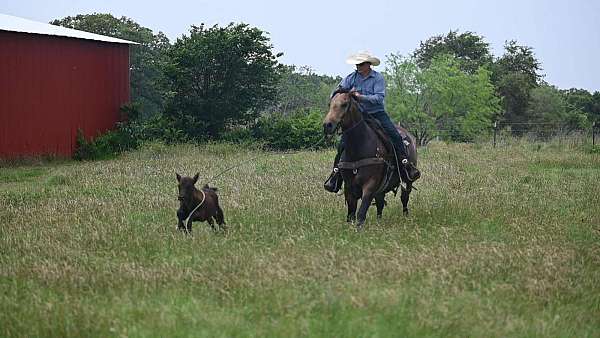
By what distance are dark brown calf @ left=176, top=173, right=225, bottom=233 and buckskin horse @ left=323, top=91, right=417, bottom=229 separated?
1963 millimetres

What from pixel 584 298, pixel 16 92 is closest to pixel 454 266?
pixel 584 298

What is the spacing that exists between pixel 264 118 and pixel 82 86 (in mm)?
8643

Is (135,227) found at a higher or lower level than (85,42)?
lower

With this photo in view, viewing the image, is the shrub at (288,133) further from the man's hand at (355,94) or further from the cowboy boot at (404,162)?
the man's hand at (355,94)

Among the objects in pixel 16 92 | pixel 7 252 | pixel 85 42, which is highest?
pixel 85 42

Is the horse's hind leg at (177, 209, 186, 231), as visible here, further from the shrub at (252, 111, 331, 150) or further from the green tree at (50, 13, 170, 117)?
the green tree at (50, 13, 170, 117)

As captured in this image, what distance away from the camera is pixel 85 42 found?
2625 centimetres

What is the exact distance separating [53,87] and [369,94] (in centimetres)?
1595

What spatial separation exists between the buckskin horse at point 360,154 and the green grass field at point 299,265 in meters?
0.50

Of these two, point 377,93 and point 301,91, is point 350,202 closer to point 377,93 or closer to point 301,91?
point 377,93

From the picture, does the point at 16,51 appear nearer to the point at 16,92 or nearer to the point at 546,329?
the point at 16,92

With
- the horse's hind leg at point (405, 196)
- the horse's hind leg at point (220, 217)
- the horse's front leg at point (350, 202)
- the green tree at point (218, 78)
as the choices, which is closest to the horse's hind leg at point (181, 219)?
the horse's hind leg at point (220, 217)

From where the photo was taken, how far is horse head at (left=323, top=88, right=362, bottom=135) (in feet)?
35.1

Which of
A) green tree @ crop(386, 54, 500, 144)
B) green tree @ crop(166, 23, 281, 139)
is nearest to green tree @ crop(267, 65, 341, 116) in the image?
green tree @ crop(386, 54, 500, 144)
